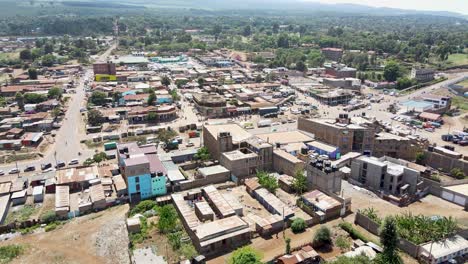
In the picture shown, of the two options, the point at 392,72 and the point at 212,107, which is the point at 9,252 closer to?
the point at 212,107

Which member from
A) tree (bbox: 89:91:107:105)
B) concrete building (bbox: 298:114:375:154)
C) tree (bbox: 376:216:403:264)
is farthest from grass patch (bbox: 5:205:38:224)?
tree (bbox: 89:91:107:105)

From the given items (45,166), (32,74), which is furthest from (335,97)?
(32,74)

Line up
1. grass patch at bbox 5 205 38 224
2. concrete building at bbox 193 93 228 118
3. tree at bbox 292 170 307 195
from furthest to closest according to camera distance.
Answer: concrete building at bbox 193 93 228 118 → tree at bbox 292 170 307 195 → grass patch at bbox 5 205 38 224

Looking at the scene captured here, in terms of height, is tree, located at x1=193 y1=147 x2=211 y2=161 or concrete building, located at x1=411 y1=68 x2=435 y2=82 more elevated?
concrete building, located at x1=411 y1=68 x2=435 y2=82

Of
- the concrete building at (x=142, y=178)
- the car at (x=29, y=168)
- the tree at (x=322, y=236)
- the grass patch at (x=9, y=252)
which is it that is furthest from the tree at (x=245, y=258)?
the car at (x=29, y=168)

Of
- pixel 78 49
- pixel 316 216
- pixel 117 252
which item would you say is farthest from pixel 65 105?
pixel 78 49

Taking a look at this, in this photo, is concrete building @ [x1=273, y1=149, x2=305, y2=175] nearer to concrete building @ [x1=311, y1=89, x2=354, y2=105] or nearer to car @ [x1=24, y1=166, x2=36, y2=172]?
car @ [x1=24, y1=166, x2=36, y2=172]
